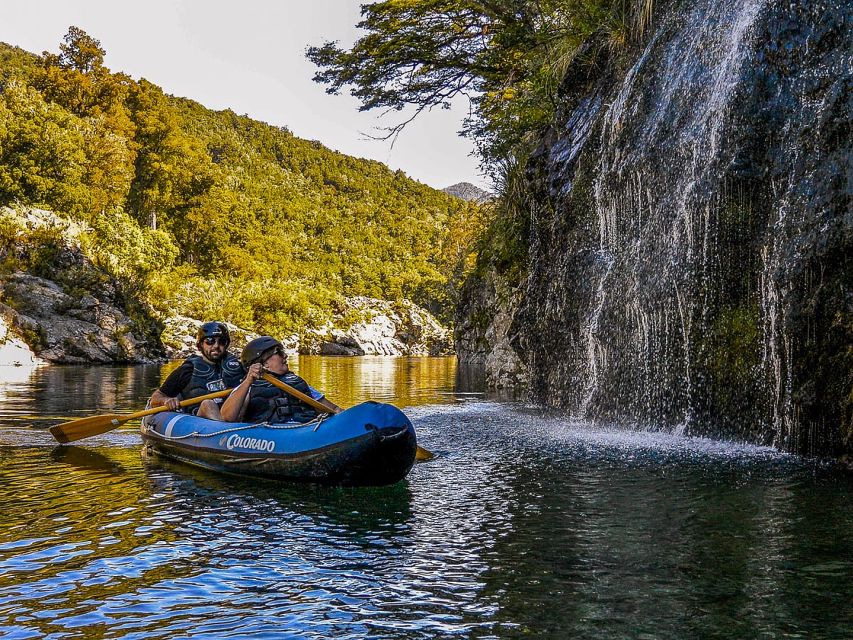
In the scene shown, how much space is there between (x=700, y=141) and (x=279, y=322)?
53.1 m

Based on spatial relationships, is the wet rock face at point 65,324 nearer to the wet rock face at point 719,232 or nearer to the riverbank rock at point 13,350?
the riverbank rock at point 13,350

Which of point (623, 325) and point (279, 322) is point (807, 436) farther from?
point (279, 322)

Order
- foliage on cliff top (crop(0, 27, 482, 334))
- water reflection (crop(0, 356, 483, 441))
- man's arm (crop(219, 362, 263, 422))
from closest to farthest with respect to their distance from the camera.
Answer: man's arm (crop(219, 362, 263, 422)) → water reflection (crop(0, 356, 483, 441)) → foliage on cliff top (crop(0, 27, 482, 334))

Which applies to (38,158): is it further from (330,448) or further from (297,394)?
(330,448)

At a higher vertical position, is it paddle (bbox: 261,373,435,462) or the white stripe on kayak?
paddle (bbox: 261,373,435,462)

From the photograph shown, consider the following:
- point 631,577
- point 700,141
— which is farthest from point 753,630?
point 700,141

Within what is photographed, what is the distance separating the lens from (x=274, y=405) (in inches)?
325

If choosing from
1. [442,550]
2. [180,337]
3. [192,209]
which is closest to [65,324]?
[180,337]

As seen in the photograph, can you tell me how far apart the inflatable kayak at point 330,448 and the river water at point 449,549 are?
0.18 m

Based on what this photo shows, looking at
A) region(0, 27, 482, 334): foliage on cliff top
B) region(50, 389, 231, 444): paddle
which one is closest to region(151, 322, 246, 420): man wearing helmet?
region(50, 389, 231, 444): paddle

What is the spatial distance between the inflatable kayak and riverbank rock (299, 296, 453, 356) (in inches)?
2222

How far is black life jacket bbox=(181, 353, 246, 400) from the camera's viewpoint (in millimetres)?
9414

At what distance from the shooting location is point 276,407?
27.0 feet

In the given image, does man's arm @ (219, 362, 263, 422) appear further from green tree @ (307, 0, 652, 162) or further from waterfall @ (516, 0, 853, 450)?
green tree @ (307, 0, 652, 162)
